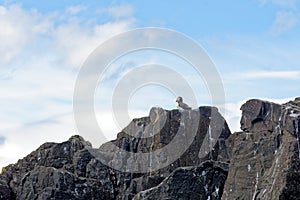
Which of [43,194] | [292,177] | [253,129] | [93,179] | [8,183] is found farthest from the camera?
[8,183]

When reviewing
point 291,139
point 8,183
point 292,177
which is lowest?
point 292,177

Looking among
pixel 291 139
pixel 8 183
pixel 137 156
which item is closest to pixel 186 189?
pixel 291 139

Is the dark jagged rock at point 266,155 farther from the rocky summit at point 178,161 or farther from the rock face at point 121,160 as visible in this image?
the rock face at point 121,160

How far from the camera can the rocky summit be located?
64.3 ft

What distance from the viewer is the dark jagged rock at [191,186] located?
A: 21938mm

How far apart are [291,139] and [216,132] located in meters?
9.17

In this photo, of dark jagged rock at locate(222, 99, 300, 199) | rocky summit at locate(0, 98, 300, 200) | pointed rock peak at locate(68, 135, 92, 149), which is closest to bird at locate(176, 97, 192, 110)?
rocky summit at locate(0, 98, 300, 200)

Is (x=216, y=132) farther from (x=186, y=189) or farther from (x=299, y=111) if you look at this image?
(x=299, y=111)

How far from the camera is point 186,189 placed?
21969 mm

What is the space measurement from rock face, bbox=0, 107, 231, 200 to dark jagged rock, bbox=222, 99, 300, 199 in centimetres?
456

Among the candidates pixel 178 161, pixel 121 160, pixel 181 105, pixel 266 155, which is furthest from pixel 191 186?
pixel 181 105

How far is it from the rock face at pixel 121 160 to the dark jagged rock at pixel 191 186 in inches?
115

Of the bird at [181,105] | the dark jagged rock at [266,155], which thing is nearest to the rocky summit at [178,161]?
the dark jagged rock at [266,155]

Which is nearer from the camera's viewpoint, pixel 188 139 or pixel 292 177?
pixel 292 177
